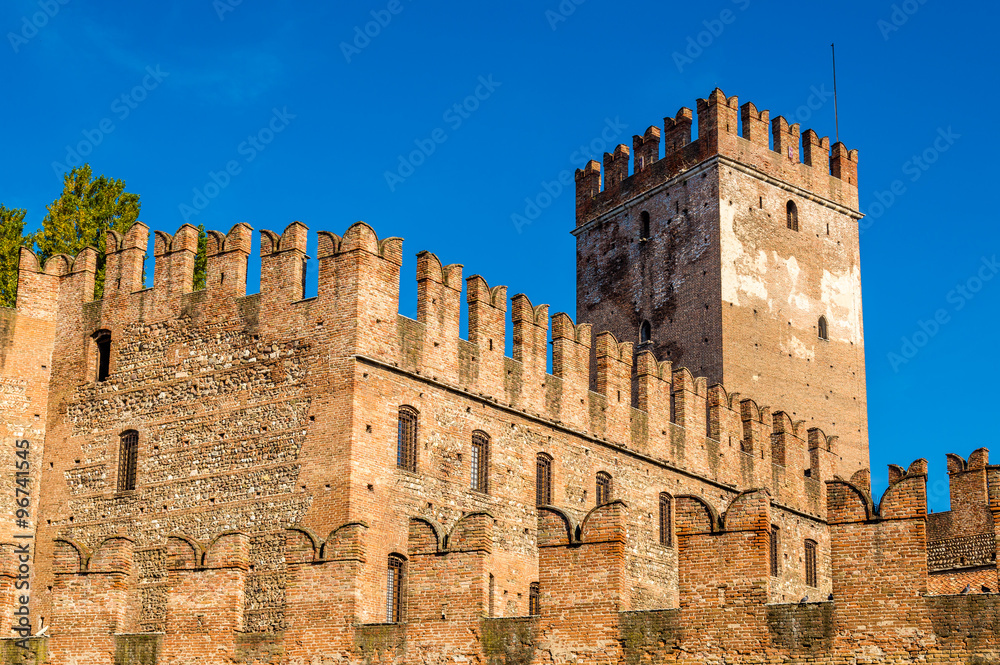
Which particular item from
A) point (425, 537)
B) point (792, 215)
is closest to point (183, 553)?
point (425, 537)

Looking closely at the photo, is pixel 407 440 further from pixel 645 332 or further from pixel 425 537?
pixel 645 332

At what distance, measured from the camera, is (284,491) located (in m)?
26.1

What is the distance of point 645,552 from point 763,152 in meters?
15.3

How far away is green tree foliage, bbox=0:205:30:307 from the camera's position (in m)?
34.6

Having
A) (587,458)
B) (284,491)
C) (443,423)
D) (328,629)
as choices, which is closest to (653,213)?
(587,458)

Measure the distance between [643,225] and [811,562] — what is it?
11.6 meters

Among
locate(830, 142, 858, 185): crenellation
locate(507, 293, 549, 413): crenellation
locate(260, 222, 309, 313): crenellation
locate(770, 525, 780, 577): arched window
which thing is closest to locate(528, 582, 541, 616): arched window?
locate(507, 293, 549, 413): crenellation

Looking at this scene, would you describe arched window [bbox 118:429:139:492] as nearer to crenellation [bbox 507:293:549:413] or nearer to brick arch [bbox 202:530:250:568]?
crenellation [bbox 507:293:549:413]

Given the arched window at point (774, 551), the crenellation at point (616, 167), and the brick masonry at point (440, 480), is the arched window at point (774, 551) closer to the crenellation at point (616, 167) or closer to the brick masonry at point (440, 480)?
the brick masonry at point (440, 480)

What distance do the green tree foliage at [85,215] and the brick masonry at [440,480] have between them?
6.29 metres

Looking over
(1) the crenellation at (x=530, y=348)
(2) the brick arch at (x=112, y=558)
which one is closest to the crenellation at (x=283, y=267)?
(1) the crenellation at (x=530, y=348)

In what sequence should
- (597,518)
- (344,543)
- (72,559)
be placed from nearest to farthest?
1. (597,518)
2. (344,543)
3. (72,559)

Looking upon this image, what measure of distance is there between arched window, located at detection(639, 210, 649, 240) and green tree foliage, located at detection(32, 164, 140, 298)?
1467 centimetres

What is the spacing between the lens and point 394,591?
2572cm
